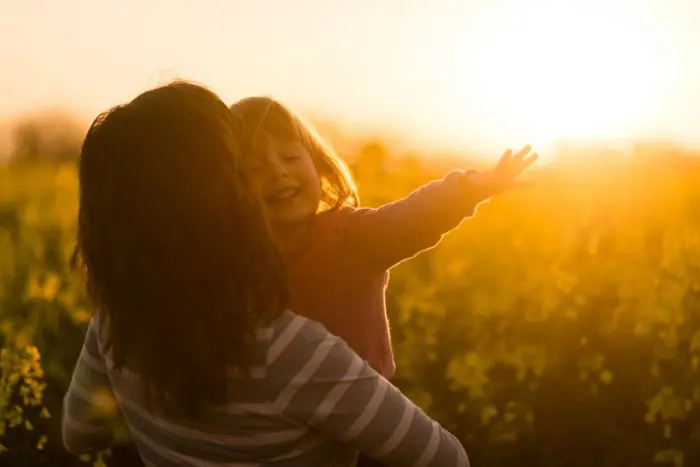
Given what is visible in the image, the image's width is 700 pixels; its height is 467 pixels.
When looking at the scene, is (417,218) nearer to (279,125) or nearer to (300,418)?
(279,125)

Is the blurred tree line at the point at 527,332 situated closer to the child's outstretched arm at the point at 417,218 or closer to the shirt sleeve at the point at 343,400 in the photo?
the child's outstretched arm at the point at 417,218

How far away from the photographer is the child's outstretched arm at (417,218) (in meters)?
2.12

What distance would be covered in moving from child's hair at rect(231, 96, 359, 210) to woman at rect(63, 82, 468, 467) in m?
0.39

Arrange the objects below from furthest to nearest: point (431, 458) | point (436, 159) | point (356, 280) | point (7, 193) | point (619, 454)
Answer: point (436, 159) → point (7, 193) → point (619, 454) → point (356, 280) → point (431, 458)

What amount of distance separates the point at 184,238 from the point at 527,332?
2.46 metres

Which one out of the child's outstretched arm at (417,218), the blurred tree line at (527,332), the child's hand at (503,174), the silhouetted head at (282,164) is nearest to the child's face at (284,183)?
the silhouetted head at (282,164)

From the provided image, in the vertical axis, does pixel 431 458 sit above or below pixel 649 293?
above

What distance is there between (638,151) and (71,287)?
292cm

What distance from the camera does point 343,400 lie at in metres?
1.75

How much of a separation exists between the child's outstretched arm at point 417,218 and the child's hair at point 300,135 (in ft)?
0.67

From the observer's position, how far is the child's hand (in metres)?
2.20

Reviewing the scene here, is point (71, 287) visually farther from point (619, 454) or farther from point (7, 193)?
point (619, 454)

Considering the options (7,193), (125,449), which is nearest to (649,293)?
(125,449)

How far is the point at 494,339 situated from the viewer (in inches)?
155
